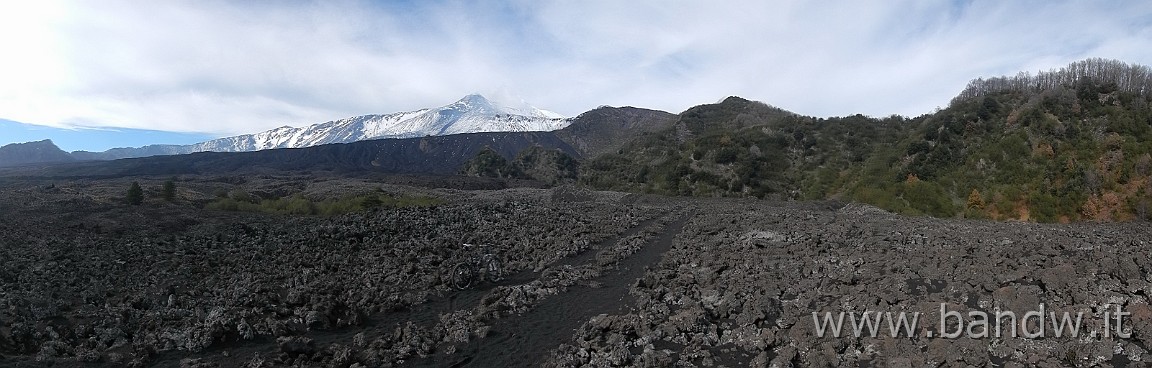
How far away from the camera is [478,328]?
1285cm

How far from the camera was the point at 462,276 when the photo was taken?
16.9 metres

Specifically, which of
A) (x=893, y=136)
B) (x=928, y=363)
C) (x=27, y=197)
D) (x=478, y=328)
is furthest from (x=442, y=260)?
(x=893, y=136)

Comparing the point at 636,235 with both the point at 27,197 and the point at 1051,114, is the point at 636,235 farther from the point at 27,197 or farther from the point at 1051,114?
the point at 27,197

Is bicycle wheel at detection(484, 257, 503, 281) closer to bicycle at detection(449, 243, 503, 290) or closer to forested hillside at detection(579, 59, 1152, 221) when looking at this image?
bicycle at detection(449, 243, 503, 290)

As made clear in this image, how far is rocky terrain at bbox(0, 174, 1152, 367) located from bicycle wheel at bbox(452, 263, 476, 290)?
0.34 metres

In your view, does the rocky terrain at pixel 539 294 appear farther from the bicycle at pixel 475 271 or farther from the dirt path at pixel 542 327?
the bicycle at pixel 475 271

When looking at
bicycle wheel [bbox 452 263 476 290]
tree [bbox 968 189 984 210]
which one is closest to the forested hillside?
tree [bbox 968 189 984 210]

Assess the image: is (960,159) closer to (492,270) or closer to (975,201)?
(975,201)

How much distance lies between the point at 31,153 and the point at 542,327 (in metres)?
250

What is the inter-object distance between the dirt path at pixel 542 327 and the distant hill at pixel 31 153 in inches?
8863

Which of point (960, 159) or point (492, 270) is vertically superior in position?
point (960, 159)

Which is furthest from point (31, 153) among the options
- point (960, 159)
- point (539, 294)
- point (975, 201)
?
point (975, 201)

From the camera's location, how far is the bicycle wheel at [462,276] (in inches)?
659

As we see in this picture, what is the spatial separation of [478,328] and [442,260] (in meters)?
7.63
